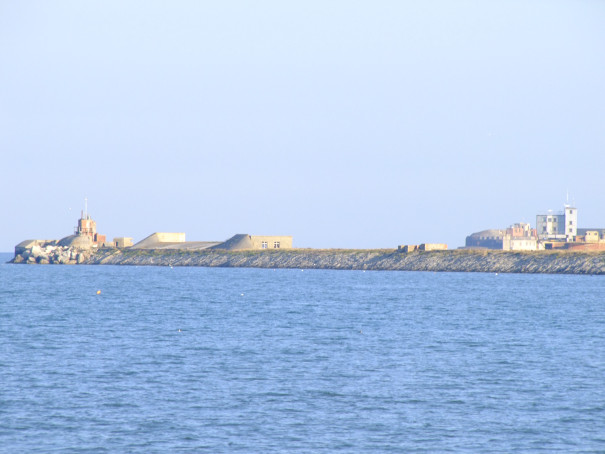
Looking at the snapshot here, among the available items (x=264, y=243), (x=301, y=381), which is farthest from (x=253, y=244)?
(x=301, y=381)

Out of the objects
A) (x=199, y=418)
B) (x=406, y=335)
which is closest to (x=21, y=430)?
(x=199, y=418)

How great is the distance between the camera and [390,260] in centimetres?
16788

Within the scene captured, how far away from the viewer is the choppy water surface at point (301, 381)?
24.1 meters

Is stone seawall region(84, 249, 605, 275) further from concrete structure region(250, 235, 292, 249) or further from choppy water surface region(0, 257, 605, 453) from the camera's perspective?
choppy water surface region(0, 257, 605, 453)

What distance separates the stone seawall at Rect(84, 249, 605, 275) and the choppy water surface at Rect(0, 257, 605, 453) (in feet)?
290

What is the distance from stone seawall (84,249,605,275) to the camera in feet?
495

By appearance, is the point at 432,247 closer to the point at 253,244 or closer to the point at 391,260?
the point at 391,260

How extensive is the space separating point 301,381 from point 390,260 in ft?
448

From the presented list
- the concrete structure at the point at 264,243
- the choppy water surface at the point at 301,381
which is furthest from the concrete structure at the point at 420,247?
the choppy water surface at the point at 301,381

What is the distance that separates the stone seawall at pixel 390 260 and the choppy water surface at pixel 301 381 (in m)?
88.4

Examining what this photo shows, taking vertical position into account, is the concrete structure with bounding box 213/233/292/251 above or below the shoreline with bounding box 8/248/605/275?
above

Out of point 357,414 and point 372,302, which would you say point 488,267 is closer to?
point 372,302

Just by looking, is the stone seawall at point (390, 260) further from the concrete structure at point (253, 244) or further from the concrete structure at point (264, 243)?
the concrete structure at point (264, 243)

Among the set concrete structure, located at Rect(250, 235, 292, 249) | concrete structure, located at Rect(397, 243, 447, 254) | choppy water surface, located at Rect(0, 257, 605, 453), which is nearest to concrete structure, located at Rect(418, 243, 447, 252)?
concrete structure, located at Rect(397, 243, 447, 254)
